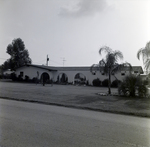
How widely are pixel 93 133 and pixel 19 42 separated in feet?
183

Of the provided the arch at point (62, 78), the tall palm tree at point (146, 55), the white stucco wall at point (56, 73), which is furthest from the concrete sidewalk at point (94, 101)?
the arch at point (62, 78)

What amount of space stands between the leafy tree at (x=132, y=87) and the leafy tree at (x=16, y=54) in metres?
42.1

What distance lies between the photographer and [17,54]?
183ft

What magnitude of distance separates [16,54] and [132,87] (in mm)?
45498

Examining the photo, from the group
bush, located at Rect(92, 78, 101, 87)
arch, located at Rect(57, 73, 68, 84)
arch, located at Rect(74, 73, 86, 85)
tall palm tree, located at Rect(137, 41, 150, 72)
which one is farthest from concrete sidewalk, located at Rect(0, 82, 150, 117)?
arch, located at Rect(57, 73, 68, 84)

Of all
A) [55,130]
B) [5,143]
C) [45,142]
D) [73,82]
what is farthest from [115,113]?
[73,82]

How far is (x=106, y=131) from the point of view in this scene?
593cm

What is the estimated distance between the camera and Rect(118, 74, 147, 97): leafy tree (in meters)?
16.3

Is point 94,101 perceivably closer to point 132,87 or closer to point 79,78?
point 132,87

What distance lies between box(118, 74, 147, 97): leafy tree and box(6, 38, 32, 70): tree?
41.9m

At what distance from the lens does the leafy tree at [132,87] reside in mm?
16312

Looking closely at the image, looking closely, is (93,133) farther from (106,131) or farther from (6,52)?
(6,52)

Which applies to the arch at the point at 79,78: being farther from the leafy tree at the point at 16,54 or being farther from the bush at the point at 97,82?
the leafy tree at the point at 16,54

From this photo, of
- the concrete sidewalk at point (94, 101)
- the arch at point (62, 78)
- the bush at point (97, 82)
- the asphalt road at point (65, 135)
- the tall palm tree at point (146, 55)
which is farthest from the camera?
the arch at point (62, 78)
